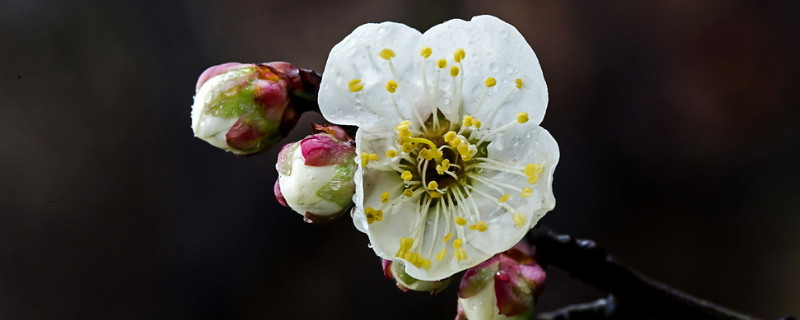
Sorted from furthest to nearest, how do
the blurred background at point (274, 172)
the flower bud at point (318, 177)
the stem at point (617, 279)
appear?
the blurred background at point (274, 172) < the stem at point (617, 279) < the flower bud at point (318, 177)

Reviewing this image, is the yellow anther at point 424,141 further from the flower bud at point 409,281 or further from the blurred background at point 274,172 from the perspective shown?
the blurred background at point 274,172

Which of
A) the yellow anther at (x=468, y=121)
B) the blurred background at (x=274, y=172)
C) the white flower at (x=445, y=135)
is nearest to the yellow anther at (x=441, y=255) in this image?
the white flower at (x=445, y=135)

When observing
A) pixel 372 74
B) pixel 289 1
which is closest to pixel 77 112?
pixel 289 1

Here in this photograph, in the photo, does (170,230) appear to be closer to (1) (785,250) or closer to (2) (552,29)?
(2) (552,29)

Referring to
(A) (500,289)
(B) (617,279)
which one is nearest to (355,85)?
(A) (500,289)

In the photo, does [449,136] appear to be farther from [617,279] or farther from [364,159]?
[617,279]

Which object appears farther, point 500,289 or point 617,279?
point 617,279

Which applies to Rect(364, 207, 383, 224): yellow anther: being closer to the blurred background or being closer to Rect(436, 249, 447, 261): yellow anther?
Rect(436, 249, 447, 261): yellow anther
